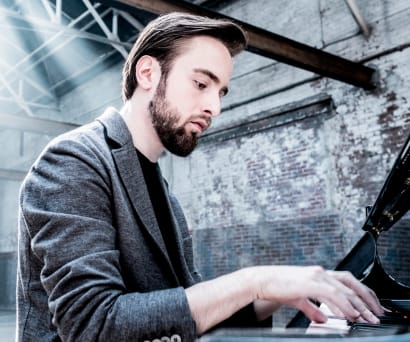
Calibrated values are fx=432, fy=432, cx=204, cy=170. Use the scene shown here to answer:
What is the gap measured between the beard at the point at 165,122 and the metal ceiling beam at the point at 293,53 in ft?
8.39

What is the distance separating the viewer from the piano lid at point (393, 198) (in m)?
1.67

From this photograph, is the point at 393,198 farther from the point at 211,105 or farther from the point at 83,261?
the point at 83,261

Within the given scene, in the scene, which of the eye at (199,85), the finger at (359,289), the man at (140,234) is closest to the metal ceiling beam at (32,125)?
Answer: the man at (140,234)

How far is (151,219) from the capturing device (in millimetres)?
1352

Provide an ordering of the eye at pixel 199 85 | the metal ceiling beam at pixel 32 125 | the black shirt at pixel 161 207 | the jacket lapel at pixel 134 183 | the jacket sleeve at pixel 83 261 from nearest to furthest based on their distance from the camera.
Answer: the jacket sleeve at pixel 83 261, the jacket lapel at pixel 134 183, the eye at pixel 199 85, the black shirt at pixel 161 207, the metal ceiling beam at pixel 32 125

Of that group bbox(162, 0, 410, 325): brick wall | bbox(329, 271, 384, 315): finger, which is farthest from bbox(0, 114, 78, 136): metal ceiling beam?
bbox(329, 271, 384, 315): finger

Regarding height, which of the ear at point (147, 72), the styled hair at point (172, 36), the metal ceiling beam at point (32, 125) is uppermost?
the metal ceiling beam at point (32, 125)

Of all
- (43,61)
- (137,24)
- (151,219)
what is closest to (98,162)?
(151,219)

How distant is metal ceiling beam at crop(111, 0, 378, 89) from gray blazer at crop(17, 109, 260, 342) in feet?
9.35

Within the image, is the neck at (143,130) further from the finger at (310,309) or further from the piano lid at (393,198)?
the piano lid at (393,198)

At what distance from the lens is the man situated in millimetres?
991

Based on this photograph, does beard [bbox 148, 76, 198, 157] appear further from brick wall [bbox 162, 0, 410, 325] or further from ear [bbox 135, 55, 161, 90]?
brick wall [bbox 162, 0, 410, 325]

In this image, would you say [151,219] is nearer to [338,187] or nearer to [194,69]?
[194,69]

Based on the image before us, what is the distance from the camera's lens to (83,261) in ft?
3.38
